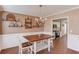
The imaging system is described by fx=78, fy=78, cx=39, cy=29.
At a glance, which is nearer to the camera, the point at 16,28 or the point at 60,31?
the point at 16,28

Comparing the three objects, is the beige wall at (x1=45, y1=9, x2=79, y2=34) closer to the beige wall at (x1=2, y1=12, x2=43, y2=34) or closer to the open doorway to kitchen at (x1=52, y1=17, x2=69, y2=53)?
the open doorway to kitchen at (x1=52, y1=17, x2=69, y2=53)

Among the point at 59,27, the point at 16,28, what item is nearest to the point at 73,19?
the point at 59,27

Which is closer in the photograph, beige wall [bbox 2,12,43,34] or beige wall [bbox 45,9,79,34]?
beige wall [bbox 2,12,43,34]

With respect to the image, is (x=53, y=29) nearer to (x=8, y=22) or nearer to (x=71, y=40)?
(x=71, y=40)

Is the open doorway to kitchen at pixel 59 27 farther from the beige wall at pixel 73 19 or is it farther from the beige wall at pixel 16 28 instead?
the beige wall at pixel 16 28

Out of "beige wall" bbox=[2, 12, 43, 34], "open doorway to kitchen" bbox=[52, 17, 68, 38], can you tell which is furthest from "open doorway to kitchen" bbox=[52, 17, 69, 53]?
"beige wall" bbox=[2, 12, 43, 34]

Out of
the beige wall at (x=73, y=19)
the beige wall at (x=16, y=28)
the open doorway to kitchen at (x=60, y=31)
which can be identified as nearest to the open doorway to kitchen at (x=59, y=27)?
the open doorway to kitchen at (x=60, y=31)

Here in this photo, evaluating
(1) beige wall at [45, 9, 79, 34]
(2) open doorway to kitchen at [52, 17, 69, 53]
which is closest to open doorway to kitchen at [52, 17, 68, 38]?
(2) open doorway to kitchen at [52, 17, 69, 53]

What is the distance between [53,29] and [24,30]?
103 centimetres

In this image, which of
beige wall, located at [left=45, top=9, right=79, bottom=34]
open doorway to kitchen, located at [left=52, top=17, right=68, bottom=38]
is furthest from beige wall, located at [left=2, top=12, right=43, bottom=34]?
beige wall, located at [left=45, top=9, right=79, bottom=34]

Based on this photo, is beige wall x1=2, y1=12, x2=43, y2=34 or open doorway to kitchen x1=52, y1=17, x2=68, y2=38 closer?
beige wall x1=2, y1=12, x2=43, y2=34

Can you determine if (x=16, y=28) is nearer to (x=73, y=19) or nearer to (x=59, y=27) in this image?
(x=59, y=27)
